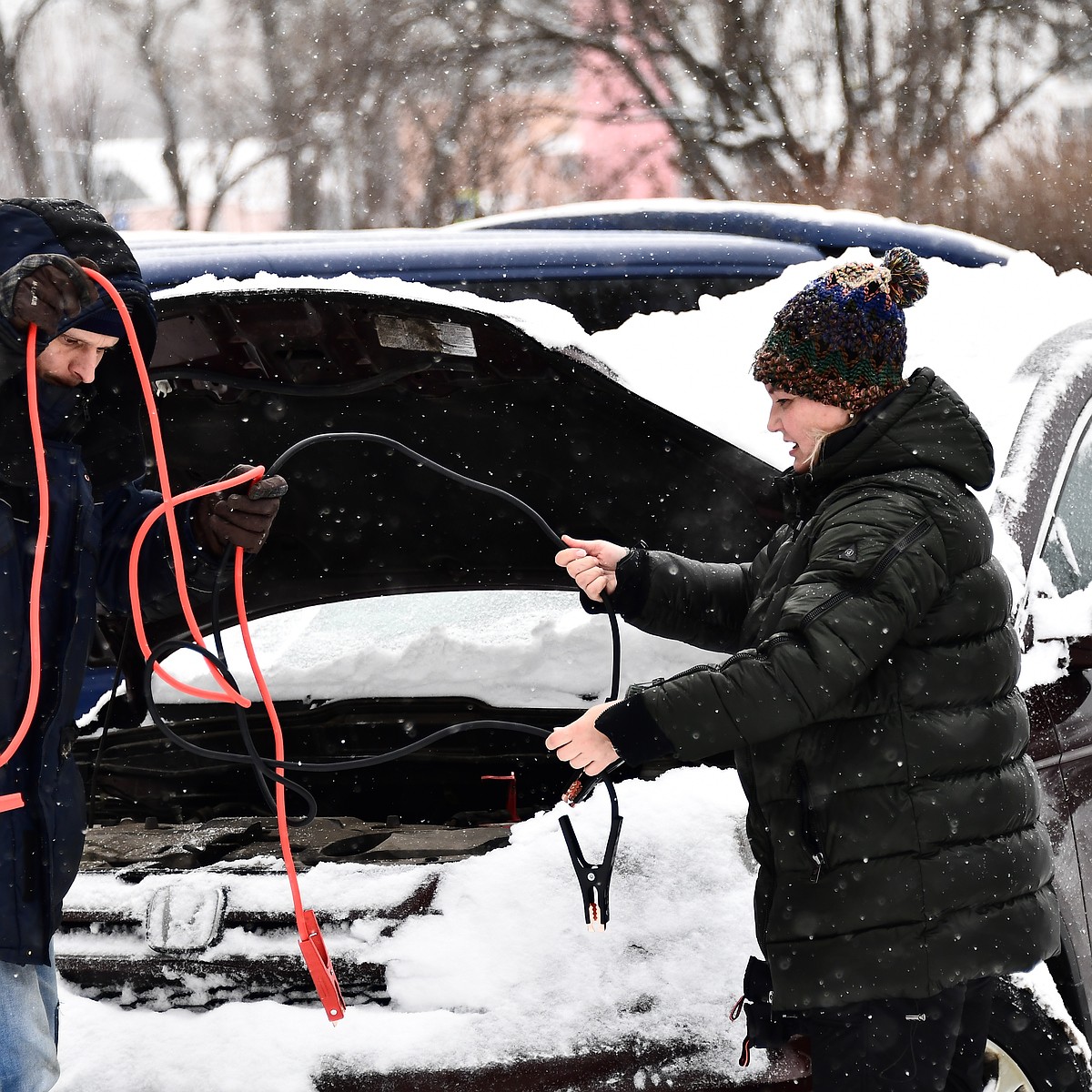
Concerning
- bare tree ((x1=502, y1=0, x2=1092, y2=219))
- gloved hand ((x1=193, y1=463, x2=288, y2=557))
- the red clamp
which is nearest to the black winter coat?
gloved hand ((x1=193, y1=463, x2=288, y2=557))

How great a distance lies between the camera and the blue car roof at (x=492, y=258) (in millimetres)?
3150

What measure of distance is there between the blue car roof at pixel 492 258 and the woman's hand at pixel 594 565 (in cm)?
121

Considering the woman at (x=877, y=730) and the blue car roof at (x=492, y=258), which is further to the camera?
the blue car roof at (x=492, y=258)

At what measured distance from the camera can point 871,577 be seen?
5.45 ft

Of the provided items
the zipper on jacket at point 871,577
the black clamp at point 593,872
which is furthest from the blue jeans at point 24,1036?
the zipper on jacket at point 871,577

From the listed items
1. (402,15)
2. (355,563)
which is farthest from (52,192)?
(355,563)

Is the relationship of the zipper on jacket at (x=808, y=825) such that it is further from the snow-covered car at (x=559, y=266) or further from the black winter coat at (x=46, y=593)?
the snow-covered car at (x=559, y=266)

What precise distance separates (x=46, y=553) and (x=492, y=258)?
1704 mm

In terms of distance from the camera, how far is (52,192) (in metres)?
15.5

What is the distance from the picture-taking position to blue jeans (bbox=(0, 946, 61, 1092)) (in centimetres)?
169

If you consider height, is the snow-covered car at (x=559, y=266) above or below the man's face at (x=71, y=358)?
above

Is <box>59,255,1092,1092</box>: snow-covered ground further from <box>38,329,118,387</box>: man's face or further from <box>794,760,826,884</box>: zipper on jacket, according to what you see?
<box>38,329,118,387</box>: man's face

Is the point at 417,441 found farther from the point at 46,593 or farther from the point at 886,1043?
the point at 886,1043

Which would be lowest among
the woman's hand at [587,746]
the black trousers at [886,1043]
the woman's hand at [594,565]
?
the black trousers at [886,1043]
